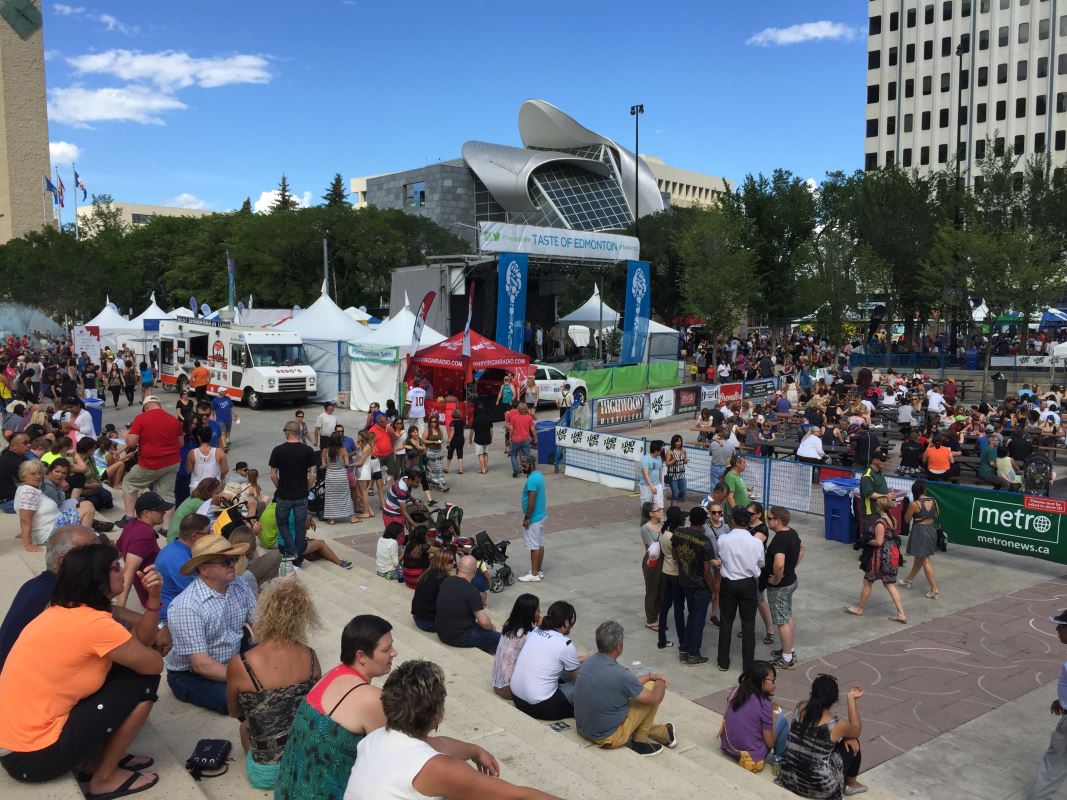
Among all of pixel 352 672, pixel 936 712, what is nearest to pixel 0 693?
pixel 352 672

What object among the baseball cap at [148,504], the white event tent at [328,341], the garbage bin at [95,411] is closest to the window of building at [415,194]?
the white event tent at [328,341]

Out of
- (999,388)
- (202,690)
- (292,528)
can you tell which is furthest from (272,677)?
(999,388)

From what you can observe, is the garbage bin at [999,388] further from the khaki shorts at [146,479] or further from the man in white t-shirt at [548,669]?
the man in white t-shirt at [548,669]

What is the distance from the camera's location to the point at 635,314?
38031 millimetres

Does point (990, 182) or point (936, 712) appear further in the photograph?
point (990, 182)

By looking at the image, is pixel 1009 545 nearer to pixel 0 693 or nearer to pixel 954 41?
pixel 0 693

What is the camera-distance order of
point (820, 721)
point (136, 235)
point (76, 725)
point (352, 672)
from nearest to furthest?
1. point (352, 672)
2. point (76, 725)
3. point (820, 721)
4. point (136, 235)

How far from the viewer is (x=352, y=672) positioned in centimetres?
393

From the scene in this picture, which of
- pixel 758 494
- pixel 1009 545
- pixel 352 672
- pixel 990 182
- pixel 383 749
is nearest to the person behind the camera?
pixel 383 749

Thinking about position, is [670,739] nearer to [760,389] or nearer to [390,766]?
[390,766]

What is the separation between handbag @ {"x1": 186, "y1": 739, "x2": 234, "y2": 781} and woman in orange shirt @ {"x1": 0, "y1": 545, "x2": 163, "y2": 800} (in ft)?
1.84

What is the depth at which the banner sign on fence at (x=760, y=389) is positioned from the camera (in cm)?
2861

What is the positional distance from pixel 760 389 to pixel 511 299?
9.91 m

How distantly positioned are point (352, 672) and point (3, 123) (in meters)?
112
